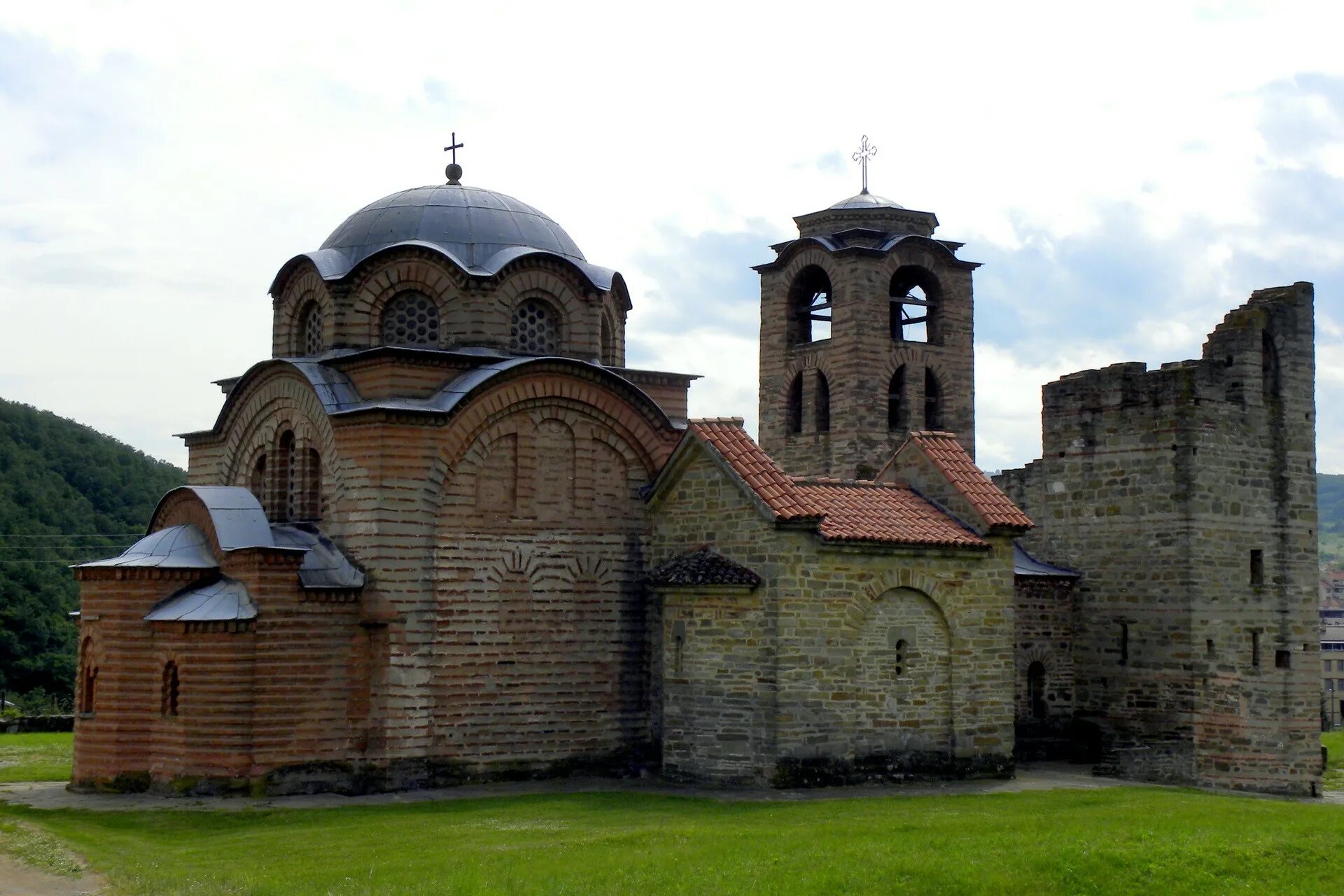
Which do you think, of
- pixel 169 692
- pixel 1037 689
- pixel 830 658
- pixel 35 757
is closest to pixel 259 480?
pixel 169 692

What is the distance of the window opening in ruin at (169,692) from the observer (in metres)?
17.7

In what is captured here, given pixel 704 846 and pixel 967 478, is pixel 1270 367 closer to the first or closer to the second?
pixel 967 478

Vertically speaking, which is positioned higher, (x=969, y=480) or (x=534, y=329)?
(x=534, y=329)

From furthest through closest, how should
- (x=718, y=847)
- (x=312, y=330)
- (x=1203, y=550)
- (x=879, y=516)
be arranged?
(x=1203, y=550)
(x=312, y=330)
(x=879, y=516)
(x=718, y=847)

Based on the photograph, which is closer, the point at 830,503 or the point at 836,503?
the point at 830,503

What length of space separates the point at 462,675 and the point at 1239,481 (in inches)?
468

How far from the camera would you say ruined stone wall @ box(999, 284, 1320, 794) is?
21609mm

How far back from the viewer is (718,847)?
13.8 metres

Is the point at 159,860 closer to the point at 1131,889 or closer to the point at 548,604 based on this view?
the point at 548,604

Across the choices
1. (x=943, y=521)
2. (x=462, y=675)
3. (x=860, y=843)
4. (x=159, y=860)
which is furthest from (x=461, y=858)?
(x=943, y=521)

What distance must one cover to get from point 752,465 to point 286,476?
6405mm

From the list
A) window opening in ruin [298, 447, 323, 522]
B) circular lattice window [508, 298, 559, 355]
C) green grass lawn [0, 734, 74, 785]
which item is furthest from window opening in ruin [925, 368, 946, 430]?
green grass lawn [0, 734, 74, 785]

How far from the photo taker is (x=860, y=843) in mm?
13938

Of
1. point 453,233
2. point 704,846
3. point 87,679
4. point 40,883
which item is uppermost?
point 453,233
